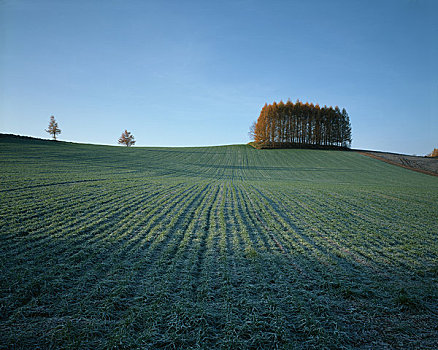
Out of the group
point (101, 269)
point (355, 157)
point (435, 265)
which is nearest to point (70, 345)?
point (101, 269)

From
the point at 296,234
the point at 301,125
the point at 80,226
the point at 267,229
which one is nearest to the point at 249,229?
the point at 267,229

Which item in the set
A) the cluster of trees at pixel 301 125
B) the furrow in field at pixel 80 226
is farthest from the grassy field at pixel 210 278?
the cluster of trees at pixel 301 125

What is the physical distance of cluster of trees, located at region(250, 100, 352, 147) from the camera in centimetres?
6544

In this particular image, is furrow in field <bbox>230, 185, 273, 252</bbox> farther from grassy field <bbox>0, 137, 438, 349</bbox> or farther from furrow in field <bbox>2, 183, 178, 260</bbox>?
furrow in field <bbox>2, 183, 178, 260</bbox>

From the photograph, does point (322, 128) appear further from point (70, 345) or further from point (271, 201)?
point (70, 345)

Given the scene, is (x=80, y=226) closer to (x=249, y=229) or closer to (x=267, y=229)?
(x=249, y=229)

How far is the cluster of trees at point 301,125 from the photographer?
215 ft

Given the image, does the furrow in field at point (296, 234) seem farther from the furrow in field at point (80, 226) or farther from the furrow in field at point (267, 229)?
the furrow in field at point (80, 226)

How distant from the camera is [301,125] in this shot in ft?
221

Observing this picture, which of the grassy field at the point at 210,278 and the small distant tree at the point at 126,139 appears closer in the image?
the grassy field at the point at 210,278

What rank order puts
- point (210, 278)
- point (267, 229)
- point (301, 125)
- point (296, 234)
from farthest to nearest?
point (301, 125) → point (267, 229) → point (296, 234) → point (210, 278)

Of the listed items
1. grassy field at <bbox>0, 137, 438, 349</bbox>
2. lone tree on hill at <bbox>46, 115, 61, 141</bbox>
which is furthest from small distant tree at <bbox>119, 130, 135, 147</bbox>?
grassy field at <bbox>0, 137, 438, 349</bbox>

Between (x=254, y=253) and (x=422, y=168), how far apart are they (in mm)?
51274

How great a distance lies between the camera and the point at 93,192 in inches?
560
